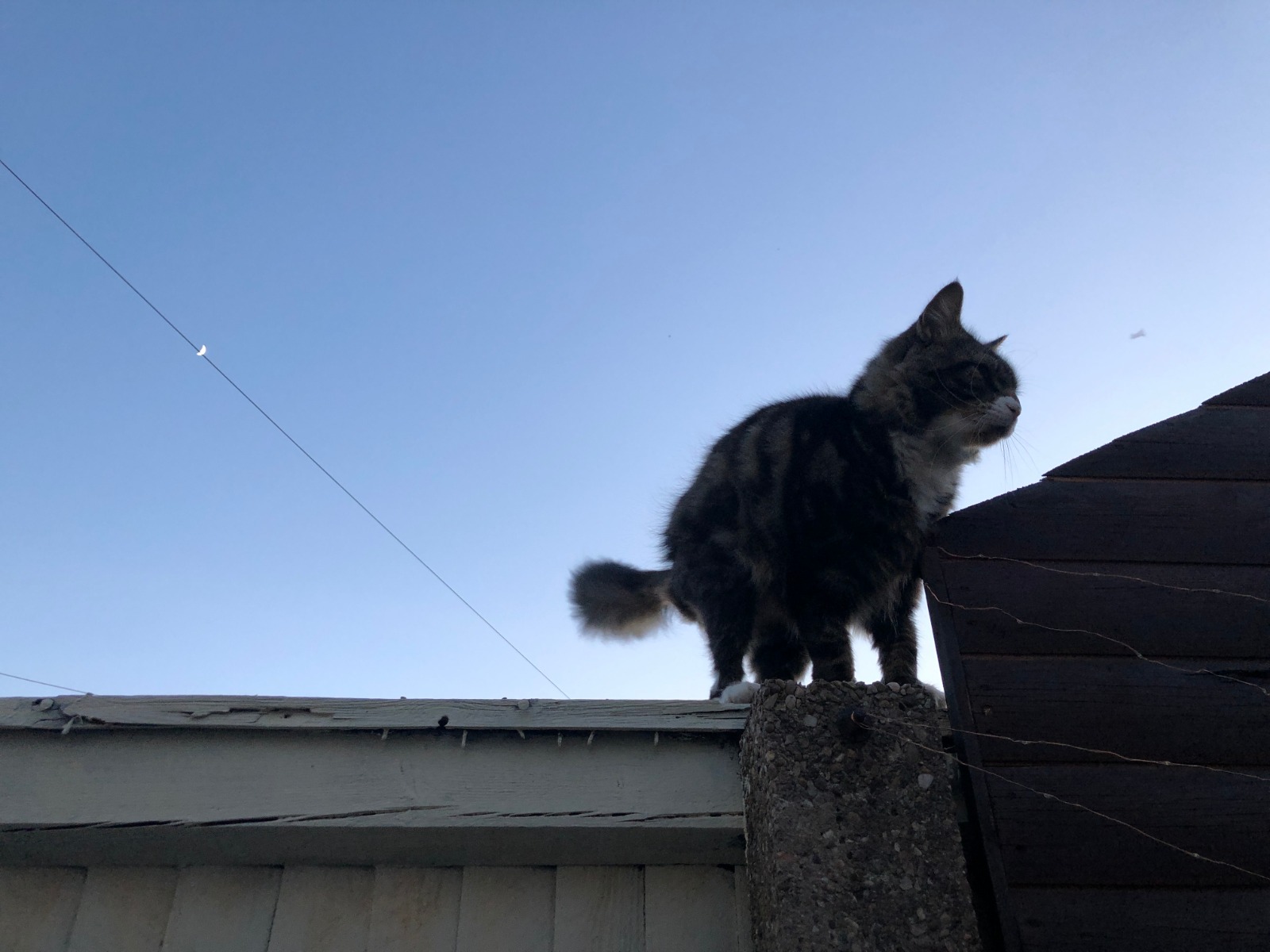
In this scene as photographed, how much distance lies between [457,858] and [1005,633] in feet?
3.38

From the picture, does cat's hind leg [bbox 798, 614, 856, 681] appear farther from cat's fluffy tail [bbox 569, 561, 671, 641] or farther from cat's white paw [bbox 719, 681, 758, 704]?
cat's fluffy tail [bbox 569, 561, 671, 641]

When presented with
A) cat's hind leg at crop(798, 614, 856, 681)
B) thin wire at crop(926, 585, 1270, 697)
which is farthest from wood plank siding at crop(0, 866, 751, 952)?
cat's hind leg at crop(798, 614, 856, 681)

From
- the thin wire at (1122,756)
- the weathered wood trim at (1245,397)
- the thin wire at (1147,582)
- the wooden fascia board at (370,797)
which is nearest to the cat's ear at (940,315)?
the weathered wood trim at (1245,397)

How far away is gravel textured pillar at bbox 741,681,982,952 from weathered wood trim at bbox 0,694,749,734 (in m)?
0.15

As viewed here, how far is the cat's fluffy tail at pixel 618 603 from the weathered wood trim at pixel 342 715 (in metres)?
1.67

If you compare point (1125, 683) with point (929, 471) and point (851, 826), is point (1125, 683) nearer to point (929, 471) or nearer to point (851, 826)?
point (851, 826)

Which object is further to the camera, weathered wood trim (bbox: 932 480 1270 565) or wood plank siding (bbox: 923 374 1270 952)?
weathered wood trim (bbox: 932 480 1270 565)

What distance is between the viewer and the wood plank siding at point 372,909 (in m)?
1.51

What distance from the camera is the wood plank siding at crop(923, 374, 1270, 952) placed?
1376 mm

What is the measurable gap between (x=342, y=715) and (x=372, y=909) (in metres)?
0.33

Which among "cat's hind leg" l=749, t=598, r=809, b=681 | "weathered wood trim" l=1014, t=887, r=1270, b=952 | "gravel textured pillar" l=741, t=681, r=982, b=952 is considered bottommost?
"weathered wood trim" l=1014, t=887, r=1270, b=952

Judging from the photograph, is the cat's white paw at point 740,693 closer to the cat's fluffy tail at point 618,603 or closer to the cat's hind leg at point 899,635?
the cat's hind leg at point 899,635

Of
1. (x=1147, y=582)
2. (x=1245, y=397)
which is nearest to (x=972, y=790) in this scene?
(x=1147, y=582)

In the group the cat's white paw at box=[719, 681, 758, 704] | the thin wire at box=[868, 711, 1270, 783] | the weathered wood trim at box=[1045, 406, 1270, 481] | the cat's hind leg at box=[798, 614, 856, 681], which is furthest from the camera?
the cat's hind leg at box=[798, 614, 856, 681]
